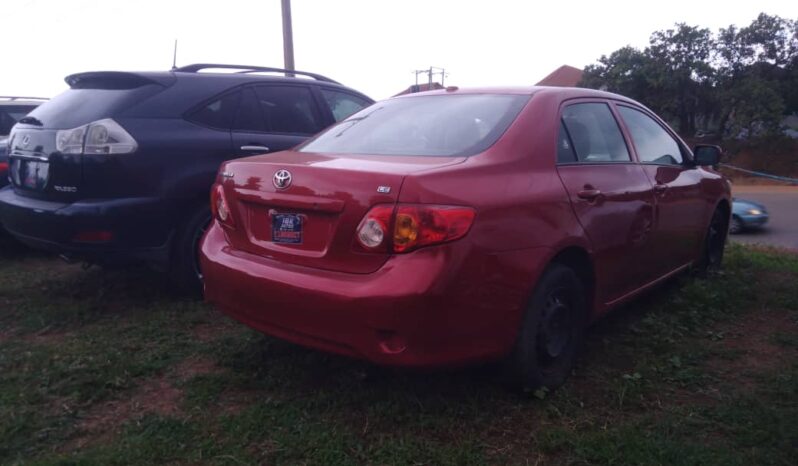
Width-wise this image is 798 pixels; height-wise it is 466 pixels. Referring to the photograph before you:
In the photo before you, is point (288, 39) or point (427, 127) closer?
point (427, 127)

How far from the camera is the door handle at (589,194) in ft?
11.5

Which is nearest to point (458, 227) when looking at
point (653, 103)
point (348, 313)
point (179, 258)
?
point (348, 313)

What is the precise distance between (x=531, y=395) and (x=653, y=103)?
29.8 m

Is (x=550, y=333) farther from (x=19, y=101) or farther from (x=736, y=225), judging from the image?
(x=736, y=225)

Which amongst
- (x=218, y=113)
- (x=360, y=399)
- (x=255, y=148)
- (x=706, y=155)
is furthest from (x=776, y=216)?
(x=360, y=399)

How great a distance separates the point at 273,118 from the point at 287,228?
2.50 metres

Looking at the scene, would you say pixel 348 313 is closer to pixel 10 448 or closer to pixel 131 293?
pixel 10 448

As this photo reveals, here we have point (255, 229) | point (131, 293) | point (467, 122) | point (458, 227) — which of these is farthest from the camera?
point (131, 293)

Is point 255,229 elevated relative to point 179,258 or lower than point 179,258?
elevated

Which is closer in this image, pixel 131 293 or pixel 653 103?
pixel 131 293

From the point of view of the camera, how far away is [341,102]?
6.11 metres

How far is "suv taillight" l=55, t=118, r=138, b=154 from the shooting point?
4379 mm

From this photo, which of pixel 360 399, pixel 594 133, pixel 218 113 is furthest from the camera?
pixel 218 113

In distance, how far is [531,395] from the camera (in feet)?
11.0
